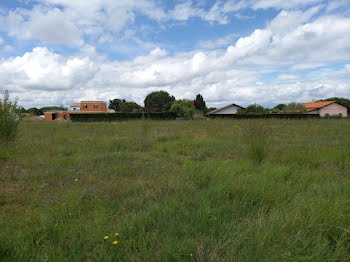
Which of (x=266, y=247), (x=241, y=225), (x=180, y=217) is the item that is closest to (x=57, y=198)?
(x=180, y=217)

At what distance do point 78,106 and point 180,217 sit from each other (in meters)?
85.0

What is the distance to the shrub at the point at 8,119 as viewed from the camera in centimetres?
607

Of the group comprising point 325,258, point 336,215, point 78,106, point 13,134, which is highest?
point 78,106

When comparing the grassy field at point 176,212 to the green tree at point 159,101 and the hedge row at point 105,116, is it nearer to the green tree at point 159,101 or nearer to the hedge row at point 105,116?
the hedge row at point 105,116

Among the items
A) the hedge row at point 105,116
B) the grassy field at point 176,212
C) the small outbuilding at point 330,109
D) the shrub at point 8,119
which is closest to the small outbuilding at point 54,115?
the hedge row at point 105,116

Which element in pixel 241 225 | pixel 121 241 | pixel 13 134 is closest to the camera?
pixel 121 241

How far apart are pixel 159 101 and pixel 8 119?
5764 centimetres

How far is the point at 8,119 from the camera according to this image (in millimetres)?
6238

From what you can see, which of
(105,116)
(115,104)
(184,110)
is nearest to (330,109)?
(184,110)

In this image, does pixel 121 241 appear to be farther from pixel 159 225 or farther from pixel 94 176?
pixel 94 176

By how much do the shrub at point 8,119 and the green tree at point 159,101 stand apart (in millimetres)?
55896

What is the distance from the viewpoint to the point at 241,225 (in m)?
2.33

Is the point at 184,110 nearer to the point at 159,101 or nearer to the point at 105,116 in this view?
the point at 105,116

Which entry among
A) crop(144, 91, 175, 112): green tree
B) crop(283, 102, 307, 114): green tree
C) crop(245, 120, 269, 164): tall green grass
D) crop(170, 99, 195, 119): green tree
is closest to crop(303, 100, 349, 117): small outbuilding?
crop(283, 102, 307, 114): green tree
